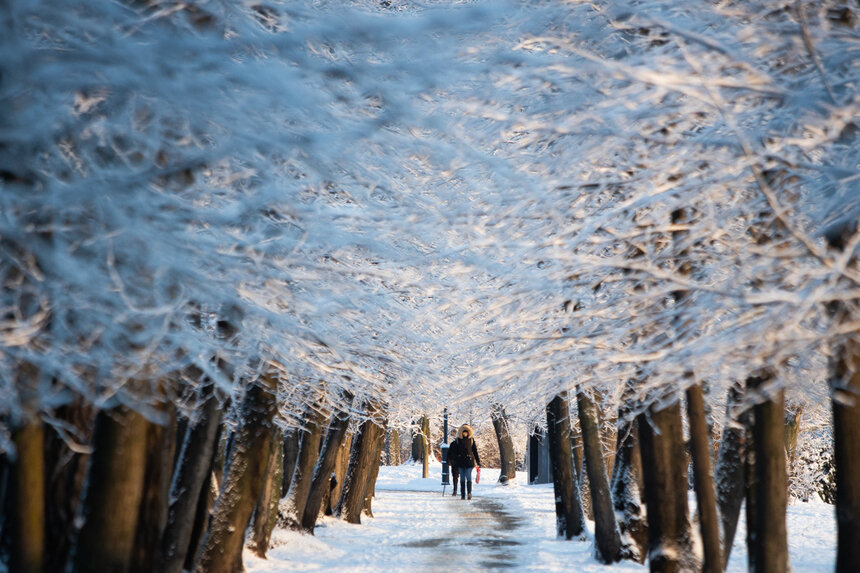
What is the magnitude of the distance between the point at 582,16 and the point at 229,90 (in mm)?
3333

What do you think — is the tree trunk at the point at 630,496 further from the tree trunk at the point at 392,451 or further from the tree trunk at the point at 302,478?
the tree trunk at the point at 392,451

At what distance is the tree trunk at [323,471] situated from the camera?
17.8 meters

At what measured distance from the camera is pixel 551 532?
784 inches

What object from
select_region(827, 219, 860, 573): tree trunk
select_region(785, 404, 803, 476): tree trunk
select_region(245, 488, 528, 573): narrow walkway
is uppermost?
select_region(785, 404, 803, 476): tree trunk

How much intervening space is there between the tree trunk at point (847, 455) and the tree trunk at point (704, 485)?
7.39 feet

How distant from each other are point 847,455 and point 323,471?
13.3 metres

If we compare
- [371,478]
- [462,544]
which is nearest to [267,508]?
[462,544]

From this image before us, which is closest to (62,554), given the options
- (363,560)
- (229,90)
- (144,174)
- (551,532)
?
(144,174)

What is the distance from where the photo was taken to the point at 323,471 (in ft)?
61.9

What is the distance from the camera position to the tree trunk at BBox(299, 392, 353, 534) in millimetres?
17766

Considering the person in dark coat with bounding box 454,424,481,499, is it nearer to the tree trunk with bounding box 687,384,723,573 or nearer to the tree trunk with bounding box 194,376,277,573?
the tree trunk with bounding box 194,376,277,573

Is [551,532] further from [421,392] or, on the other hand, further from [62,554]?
[62,554]

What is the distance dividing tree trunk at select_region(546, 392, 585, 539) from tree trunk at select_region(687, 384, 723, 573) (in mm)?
7462

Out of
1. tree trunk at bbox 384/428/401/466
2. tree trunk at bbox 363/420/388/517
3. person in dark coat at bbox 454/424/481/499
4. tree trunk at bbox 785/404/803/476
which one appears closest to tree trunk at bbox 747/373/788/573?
tree trunk at bbox 363/420/388/517
